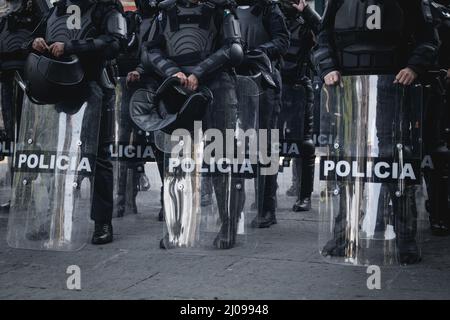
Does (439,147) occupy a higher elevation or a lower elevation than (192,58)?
lower

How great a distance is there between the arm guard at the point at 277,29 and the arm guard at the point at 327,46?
61.9 inches

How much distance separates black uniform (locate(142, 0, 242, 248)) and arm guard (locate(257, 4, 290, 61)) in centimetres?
125

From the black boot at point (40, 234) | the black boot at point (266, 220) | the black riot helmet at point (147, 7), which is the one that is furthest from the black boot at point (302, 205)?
the black boot at point (40, 234)

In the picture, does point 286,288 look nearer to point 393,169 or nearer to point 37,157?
point 393,169

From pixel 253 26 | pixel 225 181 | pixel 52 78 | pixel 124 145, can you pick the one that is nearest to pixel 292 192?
pixel 124 145

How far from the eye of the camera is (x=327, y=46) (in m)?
5.81

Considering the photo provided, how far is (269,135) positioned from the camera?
7344 millimetres

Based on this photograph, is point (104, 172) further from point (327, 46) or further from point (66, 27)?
point (327, 46)

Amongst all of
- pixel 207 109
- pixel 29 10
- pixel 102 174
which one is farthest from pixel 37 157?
pixel 29 10

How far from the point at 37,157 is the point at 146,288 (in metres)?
1.82

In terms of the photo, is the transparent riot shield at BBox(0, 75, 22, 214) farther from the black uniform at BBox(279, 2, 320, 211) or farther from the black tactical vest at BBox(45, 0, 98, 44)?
the black uniform at BBox(279, 2, 320, 211)

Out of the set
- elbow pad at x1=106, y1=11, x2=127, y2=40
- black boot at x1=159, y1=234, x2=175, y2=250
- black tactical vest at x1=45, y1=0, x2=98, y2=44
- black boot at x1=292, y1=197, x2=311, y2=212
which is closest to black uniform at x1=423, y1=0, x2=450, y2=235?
black boot at x1=292, y1=197, x2=311, y2=212

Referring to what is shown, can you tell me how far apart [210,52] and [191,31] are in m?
0.22

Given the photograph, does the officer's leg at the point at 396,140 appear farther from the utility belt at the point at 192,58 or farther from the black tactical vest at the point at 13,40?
the black tactical vest at the point at 13,40
